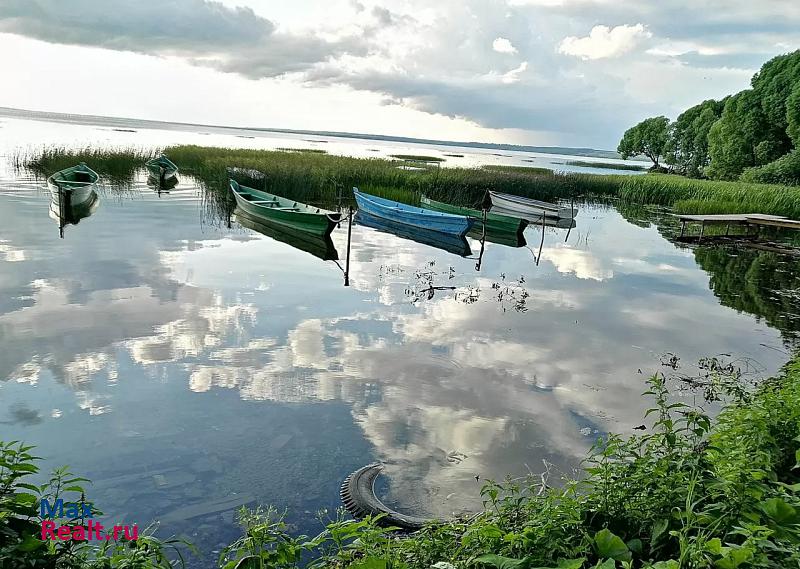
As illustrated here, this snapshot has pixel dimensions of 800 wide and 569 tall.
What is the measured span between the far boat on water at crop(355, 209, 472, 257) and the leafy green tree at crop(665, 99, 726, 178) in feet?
148

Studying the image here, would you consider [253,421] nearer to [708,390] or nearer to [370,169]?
[708,390]

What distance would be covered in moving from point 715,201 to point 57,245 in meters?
31.0

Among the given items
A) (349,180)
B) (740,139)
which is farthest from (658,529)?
(740,139)

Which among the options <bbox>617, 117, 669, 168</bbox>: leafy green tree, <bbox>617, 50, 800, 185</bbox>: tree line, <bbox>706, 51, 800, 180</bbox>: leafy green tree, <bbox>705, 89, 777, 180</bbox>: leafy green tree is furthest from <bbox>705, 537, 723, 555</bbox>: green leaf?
<bbox>617, 117, 669, 168</bbox>: leafy green tree

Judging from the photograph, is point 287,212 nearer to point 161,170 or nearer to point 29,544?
point 161,170

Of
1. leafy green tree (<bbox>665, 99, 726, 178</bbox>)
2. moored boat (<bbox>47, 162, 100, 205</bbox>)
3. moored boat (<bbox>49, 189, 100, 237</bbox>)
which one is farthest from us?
leafy green tree (<bbox>665, 99, 726, 178</bbox>)

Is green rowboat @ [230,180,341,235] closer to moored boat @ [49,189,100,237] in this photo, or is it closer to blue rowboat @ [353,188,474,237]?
blue rowboat @ [353,188,474,237]

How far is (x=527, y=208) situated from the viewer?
27.8 m

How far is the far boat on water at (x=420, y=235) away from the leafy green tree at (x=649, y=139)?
5846 cm

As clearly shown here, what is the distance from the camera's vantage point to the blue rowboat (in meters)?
21.3

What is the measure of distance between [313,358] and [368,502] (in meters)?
4.03

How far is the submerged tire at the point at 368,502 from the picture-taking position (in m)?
4.71

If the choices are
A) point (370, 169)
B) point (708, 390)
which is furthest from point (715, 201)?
point (708, 390)

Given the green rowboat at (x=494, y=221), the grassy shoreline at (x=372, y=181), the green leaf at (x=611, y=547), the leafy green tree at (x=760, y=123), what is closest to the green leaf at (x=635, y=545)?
the green leaf at (x=611, y=547)
